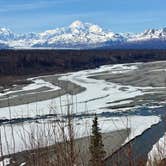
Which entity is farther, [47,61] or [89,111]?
[47,61]

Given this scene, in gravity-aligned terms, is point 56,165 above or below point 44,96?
above

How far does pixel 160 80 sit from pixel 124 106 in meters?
18.1

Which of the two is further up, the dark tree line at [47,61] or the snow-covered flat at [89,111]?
the snow-covered flat at [89,111]

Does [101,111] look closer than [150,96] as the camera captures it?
Yes

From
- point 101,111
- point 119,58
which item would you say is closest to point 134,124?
point 101,111

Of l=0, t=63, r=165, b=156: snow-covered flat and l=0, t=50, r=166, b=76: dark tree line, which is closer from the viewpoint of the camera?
l=0, t=63, r=165, b=156: snow-covered flat

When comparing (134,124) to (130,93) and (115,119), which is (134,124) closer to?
(115,119)

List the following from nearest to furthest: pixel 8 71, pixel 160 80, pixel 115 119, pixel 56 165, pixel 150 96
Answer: pixel 56 165 < pixel 115 119 < pixel 150 96 < pixel 160 80 < pixel 8 71

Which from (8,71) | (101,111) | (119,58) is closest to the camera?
(101,111)

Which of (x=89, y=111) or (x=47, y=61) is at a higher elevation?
(x=89, y=111)

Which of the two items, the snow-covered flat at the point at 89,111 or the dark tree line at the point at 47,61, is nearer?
the snow-covered flat at the point at 89,111

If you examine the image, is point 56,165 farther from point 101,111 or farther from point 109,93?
point 109,93

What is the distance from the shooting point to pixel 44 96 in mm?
39719

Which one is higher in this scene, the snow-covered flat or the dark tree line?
the snow-covered flat
